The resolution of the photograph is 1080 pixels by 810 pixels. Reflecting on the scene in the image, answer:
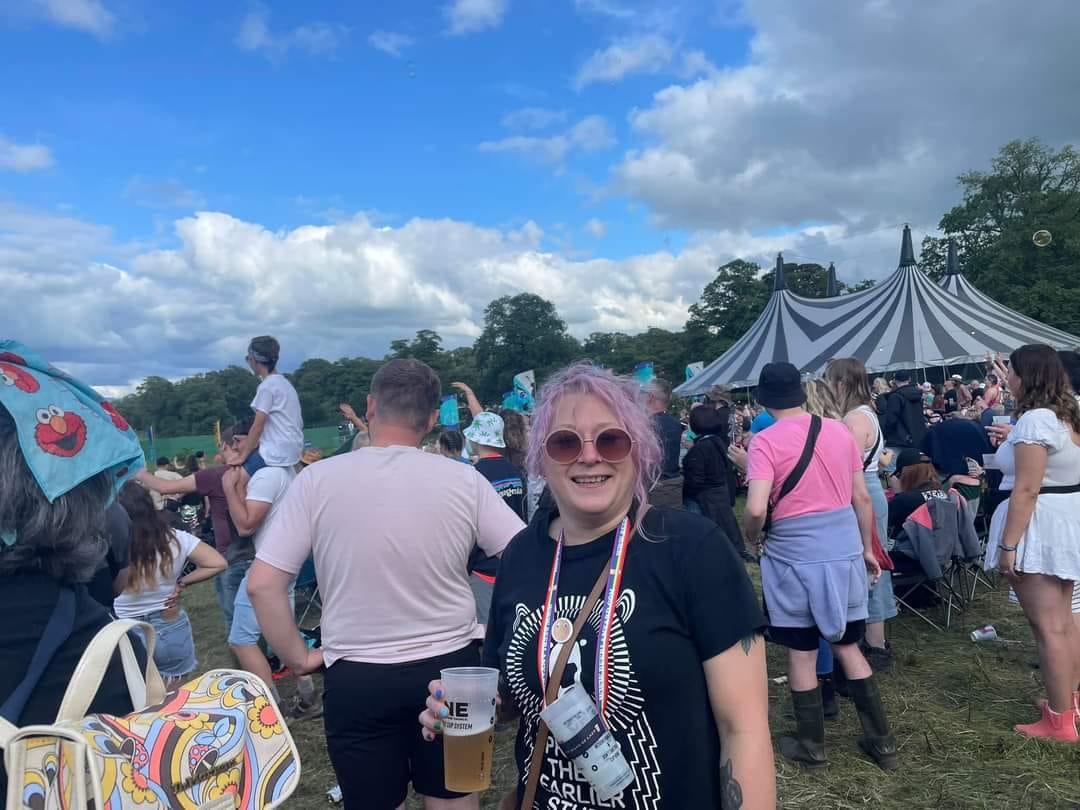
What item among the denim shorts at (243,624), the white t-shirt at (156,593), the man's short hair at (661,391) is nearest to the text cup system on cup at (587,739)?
the white t-shirt at (156,593)

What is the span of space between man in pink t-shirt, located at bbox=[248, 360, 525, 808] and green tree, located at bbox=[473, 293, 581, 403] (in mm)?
55886

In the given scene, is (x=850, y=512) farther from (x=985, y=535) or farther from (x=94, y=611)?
(x=985, y=535)

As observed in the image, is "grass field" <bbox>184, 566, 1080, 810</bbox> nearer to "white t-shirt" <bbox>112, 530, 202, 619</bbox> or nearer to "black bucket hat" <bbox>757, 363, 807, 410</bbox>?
"white t-shirt" <bbox>112, 530, 202, 619</bbox>

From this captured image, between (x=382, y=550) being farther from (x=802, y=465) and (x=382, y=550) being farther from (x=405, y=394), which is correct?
(x=802, y=465)

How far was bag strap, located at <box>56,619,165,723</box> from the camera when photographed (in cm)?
128

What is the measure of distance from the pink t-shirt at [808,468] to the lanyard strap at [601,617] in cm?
201

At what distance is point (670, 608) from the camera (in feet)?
4.34

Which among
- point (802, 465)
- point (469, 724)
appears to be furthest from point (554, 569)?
point (802, 465)

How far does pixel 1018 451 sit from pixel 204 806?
3554mm

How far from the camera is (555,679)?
4.45 ft

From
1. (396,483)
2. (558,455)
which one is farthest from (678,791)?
(396,483)

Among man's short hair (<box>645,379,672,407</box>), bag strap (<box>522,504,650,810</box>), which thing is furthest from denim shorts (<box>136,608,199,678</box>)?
man's short hair (<box>645,379,672,407</box>)

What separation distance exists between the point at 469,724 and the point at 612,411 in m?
0.78

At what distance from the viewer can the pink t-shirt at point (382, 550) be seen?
2174 millimetres
